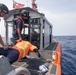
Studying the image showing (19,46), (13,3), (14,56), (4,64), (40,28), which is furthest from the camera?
(13,3)

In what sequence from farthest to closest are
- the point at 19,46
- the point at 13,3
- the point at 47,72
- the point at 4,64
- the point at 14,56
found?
the point at 13,3 < the point at 47,72 < the point at 19,46 < the point at 14,56 < the point at 4,64

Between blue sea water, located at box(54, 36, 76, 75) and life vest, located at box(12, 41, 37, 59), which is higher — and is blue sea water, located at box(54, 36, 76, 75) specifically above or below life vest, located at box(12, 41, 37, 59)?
below

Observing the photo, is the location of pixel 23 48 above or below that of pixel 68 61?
above

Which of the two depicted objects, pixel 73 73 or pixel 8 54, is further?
pixel 73 73

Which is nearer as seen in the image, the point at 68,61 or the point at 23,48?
the point at 23,48

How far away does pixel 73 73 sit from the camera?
29.4ft

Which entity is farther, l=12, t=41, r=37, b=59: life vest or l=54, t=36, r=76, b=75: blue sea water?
l=54, t=36, r=76, b=75: blue sea water

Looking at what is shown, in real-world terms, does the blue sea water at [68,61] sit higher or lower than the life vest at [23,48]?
lower

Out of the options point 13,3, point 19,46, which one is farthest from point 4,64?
point 13,3

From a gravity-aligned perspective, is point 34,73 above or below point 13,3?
below

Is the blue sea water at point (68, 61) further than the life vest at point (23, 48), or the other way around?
the blue sea water at point (68, 61)

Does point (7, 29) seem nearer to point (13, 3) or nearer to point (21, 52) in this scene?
point (13, 3)

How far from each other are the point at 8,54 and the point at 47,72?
6.62 ft

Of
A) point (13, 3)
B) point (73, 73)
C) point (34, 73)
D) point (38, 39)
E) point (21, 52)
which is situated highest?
point (13, 3)
